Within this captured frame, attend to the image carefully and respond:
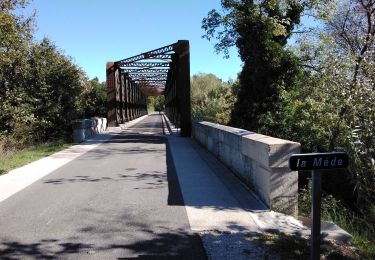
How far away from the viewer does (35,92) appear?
21281 millimetres

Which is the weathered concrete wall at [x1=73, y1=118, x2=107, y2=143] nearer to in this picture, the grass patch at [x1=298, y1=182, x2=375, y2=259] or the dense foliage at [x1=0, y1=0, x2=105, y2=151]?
the dense foliage at [x1=0, y1=0, x2=105, y2=151]

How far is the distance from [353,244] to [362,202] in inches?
61.7

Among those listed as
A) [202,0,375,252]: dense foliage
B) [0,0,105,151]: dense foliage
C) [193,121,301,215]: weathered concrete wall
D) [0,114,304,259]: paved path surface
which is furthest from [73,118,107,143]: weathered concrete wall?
[193,121,301,215]: weathered concrete wall

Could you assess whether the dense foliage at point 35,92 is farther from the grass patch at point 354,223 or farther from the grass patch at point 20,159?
the grass patch at point 354,223

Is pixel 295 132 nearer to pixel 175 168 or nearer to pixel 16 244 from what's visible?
pixel 175 168

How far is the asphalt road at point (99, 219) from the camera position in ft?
17.4

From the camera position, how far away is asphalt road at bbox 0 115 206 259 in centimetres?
531

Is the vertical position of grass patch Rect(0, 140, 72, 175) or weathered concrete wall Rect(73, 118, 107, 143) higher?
weathered concrete wall Rect(73, 118, 107, 143)

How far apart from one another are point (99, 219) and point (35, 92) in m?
15.9

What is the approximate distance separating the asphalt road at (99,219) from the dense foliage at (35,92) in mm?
9351

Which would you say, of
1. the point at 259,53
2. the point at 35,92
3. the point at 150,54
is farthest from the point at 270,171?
the point at 150,54

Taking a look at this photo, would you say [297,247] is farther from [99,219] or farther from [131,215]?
[99,219]

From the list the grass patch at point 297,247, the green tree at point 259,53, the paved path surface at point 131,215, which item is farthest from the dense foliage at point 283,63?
the grass patch at point 297,247

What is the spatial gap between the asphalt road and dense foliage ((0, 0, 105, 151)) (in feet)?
30.7
